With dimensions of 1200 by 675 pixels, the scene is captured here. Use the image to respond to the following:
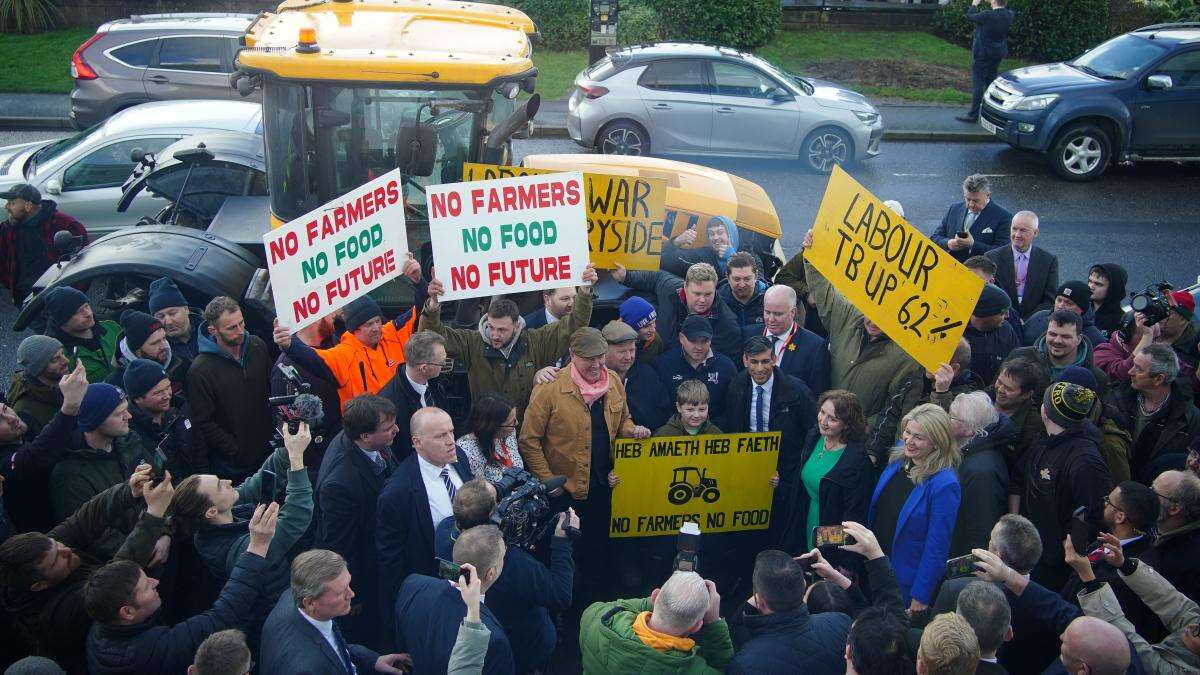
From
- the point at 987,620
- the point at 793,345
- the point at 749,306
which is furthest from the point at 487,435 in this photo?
the point at 987,620

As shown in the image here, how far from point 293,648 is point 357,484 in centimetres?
122

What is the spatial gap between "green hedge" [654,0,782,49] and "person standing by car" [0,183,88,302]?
42.6ft

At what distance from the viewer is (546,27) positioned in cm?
2008

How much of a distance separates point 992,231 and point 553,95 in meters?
10.3

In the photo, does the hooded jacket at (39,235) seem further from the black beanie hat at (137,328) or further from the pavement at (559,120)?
the pavement at (559,120)

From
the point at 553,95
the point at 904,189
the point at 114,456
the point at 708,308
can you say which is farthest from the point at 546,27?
the point at 114,456

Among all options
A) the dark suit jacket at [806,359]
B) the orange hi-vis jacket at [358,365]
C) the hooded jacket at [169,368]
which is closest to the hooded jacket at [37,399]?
the hooded jacket at [169,368]

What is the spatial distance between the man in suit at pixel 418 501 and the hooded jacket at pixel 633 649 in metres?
1.11

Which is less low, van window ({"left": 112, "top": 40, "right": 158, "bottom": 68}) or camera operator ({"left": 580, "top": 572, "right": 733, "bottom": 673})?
van window ({"left": 112, "top": 40, "right": 158, "bottom": 68})

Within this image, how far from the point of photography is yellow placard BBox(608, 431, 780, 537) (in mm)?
5957

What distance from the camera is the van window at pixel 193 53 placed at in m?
14.3

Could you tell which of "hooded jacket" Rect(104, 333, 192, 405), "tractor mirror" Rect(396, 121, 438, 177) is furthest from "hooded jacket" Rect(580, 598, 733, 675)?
"tractor mirror" Rect(396, 121, 438, 177)

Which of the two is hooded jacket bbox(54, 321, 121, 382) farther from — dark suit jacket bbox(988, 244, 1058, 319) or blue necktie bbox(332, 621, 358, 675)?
dark suit jacket bbox(988, 244, 1058, 319)

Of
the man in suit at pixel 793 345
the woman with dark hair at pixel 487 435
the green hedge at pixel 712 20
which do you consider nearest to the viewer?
the woman with dark hair at pixel 487 435
